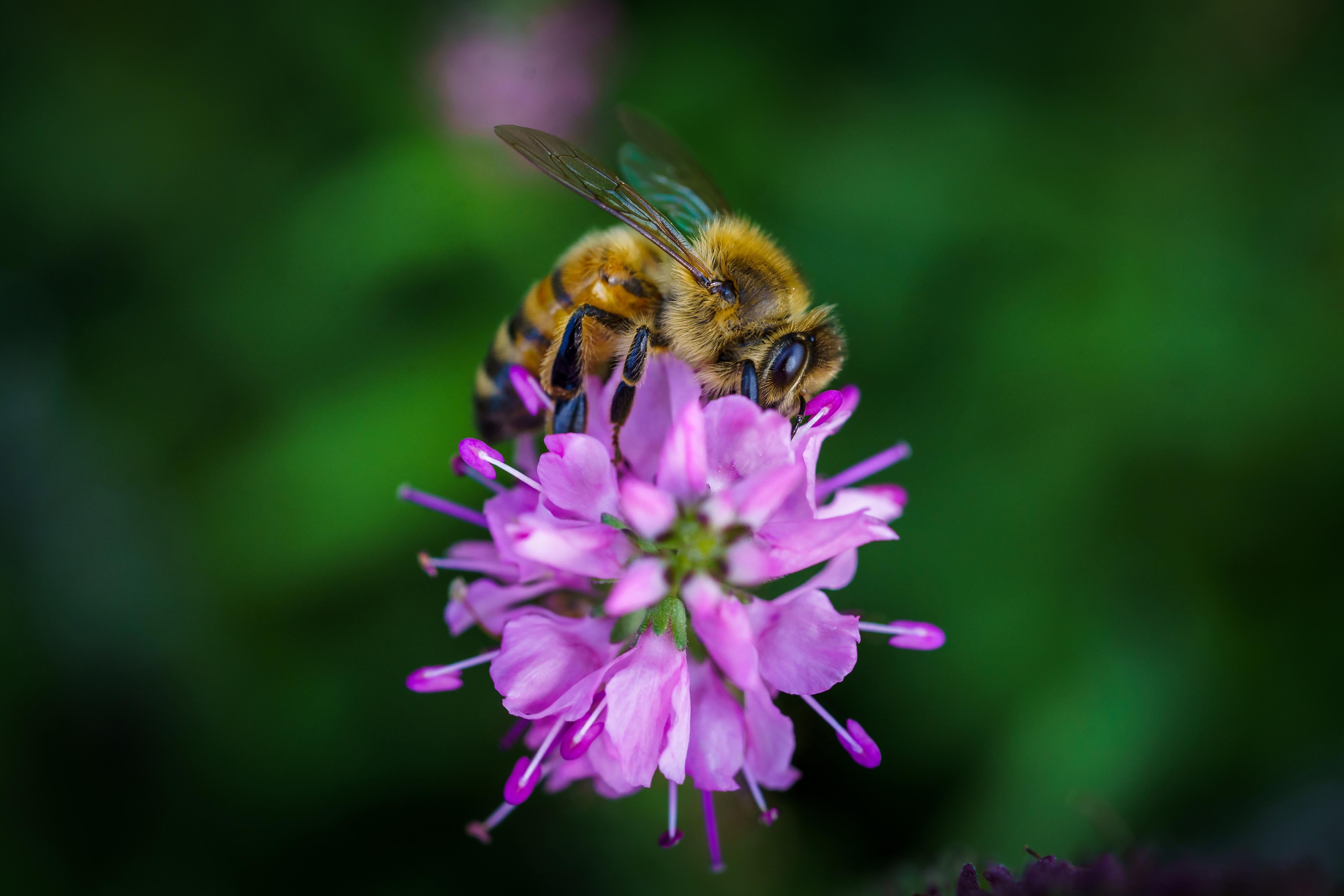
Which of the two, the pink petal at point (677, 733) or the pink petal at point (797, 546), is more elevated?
the pink petal at point (797, 546)

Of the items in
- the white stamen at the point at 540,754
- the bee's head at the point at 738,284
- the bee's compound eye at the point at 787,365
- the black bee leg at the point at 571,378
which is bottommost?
the white stamen at the point at 540,754

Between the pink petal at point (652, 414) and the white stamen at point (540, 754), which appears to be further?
the pink petal at point (652, 414)

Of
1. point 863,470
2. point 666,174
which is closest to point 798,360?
point 863,470

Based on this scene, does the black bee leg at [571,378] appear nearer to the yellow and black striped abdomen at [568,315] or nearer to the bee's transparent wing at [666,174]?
the yellow and black striped abdomen at [568,315]

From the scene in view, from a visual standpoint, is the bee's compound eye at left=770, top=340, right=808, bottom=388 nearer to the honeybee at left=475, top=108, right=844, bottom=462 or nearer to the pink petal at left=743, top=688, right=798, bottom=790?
the honeybee at left=475, top=108, right=844, bottom=462

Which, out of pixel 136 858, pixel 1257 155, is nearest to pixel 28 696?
pixel 136 858

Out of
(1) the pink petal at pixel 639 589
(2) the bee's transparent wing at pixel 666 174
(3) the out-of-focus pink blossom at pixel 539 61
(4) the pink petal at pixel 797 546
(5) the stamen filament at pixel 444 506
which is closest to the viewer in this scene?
(1) the pink petal at pixel 639 589

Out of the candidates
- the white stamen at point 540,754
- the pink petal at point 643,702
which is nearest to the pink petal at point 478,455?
the pink petal at point 643,702

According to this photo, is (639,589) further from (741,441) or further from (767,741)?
(767,741)

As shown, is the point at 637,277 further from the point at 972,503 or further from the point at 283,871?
the point at 283,871
